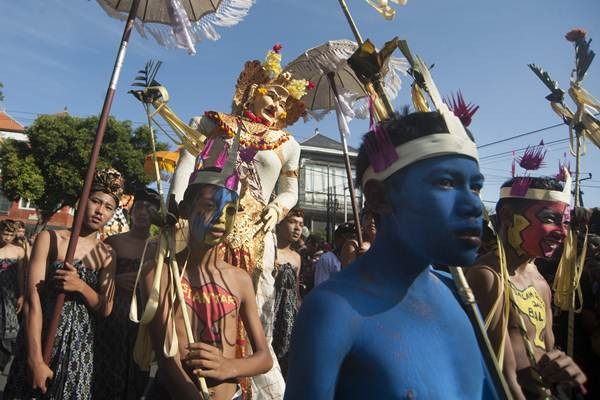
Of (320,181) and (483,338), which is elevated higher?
(320,181)

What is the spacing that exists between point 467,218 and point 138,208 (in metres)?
3.38

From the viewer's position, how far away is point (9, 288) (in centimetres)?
639

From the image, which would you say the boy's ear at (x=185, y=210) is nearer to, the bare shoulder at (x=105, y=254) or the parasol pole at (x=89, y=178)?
the parasol pole at (x=89, y=178)

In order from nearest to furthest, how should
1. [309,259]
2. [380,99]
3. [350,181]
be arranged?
[380,99] → [350,181] → [309,259]

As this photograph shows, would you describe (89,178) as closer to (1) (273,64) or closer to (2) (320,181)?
(1) (273,64)

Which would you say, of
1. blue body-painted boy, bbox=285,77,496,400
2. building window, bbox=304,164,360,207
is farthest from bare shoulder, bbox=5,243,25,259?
building window, bbox=304,164,360,207

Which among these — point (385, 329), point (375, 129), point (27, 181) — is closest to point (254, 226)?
point (375, 129)

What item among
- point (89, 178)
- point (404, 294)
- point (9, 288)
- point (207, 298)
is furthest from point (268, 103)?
point (9, 288)

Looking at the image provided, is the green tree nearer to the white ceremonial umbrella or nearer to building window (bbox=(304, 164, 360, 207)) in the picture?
building window (bbox=(304, 164, 360, 207))

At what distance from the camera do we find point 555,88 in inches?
127

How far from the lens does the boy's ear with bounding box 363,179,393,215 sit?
156 cm

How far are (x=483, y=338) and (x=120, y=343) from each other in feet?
8.72

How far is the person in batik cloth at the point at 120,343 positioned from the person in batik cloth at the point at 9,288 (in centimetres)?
309

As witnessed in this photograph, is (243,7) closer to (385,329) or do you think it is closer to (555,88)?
(555,88)
